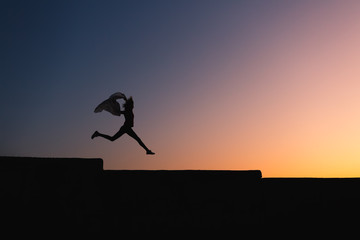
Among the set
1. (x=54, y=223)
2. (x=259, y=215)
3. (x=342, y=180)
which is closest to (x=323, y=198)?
(x=342, y=180)

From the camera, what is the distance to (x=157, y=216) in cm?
557

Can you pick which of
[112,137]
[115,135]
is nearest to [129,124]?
[115,135]

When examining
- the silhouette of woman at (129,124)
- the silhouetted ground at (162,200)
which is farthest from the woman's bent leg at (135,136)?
the silhouetted ground at (162,200)

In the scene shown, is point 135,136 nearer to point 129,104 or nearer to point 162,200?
point 129,104

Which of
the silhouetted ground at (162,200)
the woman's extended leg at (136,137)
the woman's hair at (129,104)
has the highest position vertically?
the woman's hair at (129,104)

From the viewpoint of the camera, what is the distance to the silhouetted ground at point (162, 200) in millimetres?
4902

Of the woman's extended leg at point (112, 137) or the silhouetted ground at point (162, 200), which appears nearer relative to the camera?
the silhouetted ground at point (162, 200)

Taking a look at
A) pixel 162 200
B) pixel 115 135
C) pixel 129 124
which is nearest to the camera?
pixel 162 200

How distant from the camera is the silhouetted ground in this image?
4902 millimetres

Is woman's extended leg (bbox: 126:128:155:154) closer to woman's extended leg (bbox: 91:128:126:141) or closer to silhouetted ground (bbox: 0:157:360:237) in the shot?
woman's extended leg (bbox: 91:128:126:141)

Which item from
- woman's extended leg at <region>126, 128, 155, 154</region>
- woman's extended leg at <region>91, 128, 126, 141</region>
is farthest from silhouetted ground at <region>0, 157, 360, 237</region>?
woman's extended leg at <region>91, 128, 126, 141</region>

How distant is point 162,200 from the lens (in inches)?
224

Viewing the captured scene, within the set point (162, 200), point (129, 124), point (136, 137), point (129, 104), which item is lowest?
point (162, 200)

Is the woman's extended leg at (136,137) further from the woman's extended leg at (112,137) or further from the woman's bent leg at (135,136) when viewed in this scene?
the woman's extended leg at (112,137)
